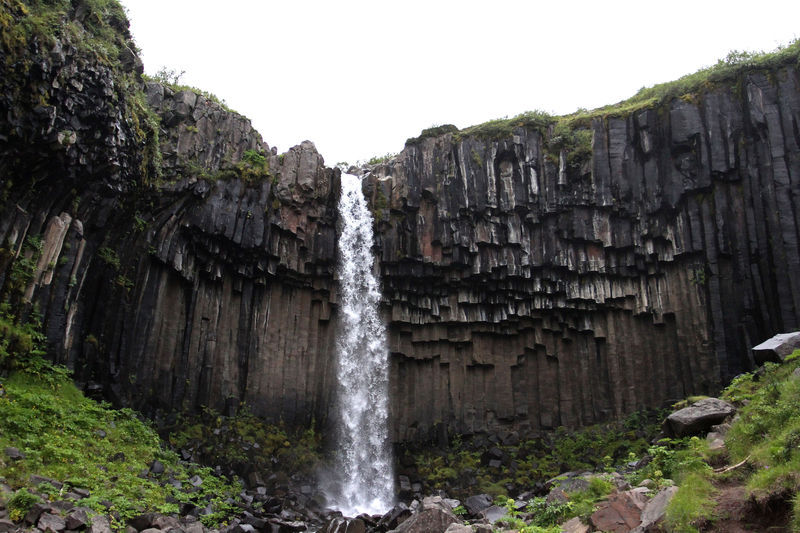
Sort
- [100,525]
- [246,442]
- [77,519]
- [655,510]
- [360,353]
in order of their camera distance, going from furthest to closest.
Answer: [360,353]
[246,442]
[100,525]
[77,519]
[655,510]

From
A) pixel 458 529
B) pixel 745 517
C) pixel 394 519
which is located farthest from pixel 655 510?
pixel 394 519

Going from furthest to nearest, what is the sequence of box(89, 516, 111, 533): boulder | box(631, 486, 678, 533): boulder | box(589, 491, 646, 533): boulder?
box(89, 516, 111, 533): boulder, box(589, 491, 646, 533): boulder, box(631, 486, 678, 533): boulder

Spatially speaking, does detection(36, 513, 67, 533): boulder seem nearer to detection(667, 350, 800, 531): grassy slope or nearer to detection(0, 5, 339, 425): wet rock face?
detection(0, 5, 339, 425): wet rock face

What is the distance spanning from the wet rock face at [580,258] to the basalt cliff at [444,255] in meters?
0.09

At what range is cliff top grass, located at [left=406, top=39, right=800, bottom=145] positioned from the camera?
23.8m

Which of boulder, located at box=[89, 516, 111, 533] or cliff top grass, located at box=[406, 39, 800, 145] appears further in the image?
cliff top grass, located at box=[406, 39, 800, 145]

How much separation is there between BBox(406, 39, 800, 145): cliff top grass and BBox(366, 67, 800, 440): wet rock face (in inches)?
15.1

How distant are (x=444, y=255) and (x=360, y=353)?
5.56 m

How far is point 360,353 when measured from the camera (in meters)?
26.9

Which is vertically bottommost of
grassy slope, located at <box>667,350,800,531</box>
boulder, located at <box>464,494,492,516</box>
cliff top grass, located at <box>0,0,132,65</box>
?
boulder, located at <box>464,494,492,516</box>

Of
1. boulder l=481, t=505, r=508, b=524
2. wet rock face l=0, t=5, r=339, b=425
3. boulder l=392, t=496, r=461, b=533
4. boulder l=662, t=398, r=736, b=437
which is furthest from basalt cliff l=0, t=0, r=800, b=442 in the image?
boulder l=392, t=496, r=461, b=533

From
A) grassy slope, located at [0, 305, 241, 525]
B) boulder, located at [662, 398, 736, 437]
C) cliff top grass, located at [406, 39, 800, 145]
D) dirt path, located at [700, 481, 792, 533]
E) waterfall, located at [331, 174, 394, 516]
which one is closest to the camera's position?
dirt path, located at [700, 481, 792, 533]

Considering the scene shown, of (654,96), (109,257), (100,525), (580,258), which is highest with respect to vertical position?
(654,96)

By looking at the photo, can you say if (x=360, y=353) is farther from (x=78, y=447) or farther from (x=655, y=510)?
(x=655, y=510)
